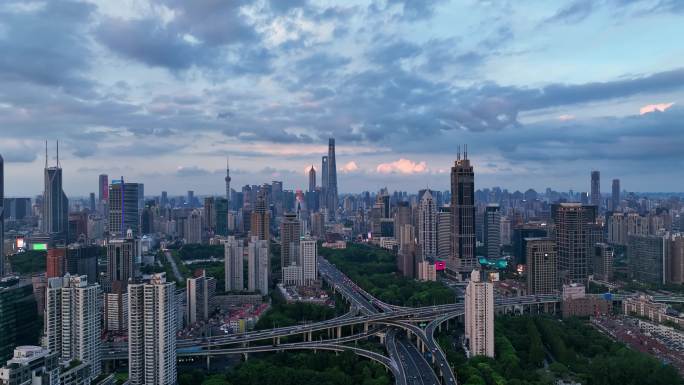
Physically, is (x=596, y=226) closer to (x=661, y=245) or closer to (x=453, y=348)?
(x=661, y=245)

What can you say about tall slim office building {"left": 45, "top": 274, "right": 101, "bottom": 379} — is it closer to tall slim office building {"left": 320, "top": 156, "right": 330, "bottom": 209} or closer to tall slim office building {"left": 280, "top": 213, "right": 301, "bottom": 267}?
tall slim office building {"left": 280, "top": 213, "right": 301, "bottom": 267}

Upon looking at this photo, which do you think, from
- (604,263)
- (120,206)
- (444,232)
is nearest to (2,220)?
(120,206)

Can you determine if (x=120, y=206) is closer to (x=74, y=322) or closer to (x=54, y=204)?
(x=54, y=204)

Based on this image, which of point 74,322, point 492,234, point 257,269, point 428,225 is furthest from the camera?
point 428,225

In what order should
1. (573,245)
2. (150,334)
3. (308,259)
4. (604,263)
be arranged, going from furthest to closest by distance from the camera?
(308,259) < (604,263) < (573,245) < (150,334)

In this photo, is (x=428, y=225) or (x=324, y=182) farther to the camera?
(x=324, y=182)

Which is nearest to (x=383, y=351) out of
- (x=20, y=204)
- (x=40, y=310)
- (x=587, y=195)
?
(x=40, y=310)
